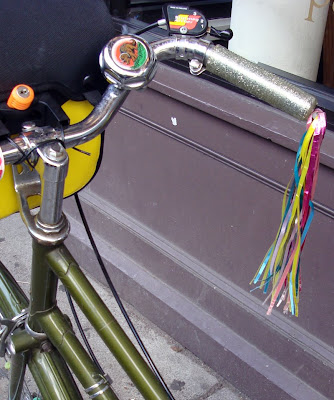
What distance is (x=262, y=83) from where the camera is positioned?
3.44ft

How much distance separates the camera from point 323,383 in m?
2.32

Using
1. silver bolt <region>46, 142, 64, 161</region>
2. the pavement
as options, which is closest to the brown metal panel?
the pavement

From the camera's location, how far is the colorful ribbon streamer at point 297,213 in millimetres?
1098

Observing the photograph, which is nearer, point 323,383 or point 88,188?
point 323,383

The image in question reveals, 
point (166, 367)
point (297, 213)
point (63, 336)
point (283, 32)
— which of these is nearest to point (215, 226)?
point (166, 367)

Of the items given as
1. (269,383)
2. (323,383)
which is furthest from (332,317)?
(269,383)

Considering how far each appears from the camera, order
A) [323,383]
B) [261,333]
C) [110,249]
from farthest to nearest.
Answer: [110,249] → [261,333] → [323,383]

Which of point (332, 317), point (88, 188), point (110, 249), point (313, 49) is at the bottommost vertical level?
point (110, 249)

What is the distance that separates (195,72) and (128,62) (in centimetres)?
15

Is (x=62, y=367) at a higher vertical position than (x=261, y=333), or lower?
higher

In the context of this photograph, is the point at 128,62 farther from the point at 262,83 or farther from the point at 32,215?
the point at 32,215

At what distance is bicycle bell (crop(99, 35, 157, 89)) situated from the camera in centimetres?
107

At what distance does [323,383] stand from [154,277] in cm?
94

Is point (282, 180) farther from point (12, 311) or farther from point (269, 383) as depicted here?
point (12, 311)
